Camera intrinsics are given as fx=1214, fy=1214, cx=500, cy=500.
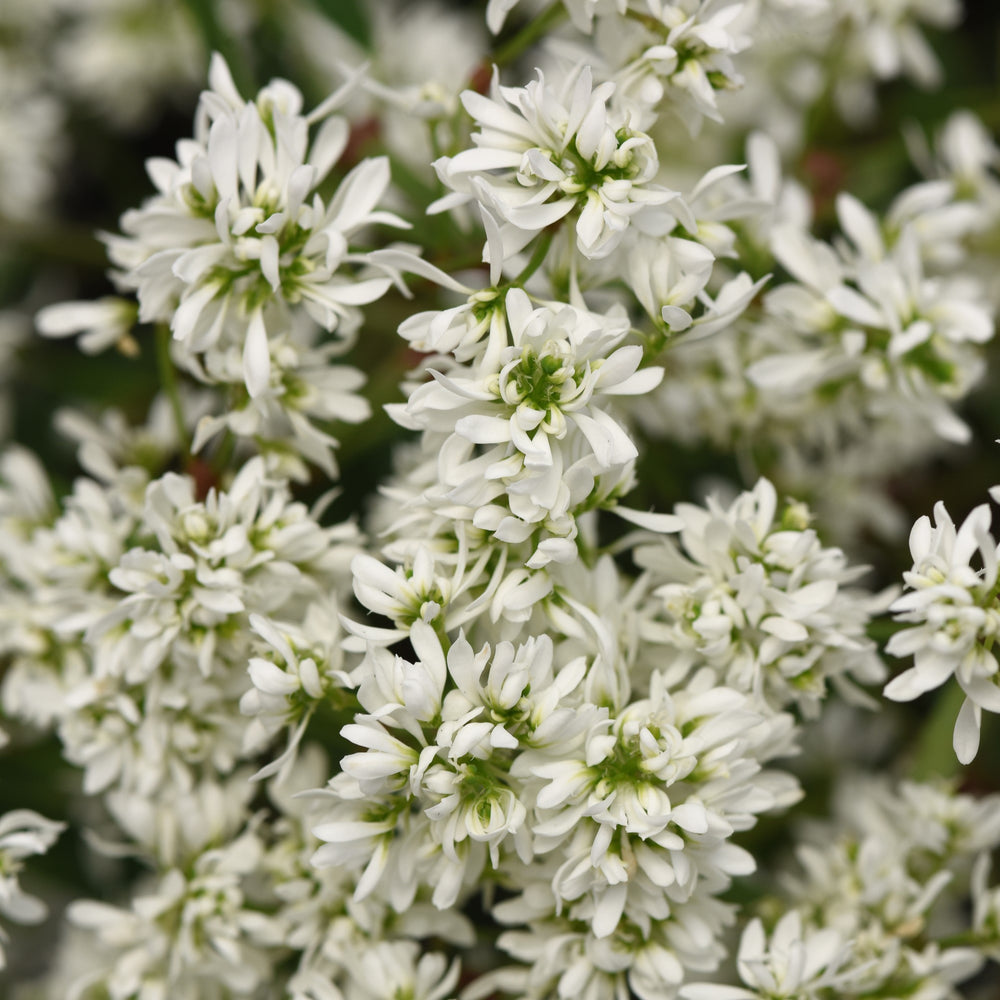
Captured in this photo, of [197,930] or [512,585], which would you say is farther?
[197,930]

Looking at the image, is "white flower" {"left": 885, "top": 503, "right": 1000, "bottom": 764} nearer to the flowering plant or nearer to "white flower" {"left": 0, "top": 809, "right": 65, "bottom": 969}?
the flowering plant

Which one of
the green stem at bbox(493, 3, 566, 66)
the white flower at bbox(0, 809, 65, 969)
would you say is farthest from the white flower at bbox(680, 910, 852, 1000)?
the green stem at bbox(493, 3, 566, 66)

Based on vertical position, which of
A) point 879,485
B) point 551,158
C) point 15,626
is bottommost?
point 879,485

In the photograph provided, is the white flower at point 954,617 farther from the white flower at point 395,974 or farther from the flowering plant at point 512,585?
the white flower at point 395,974

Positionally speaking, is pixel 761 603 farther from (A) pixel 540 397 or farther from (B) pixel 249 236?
(B) pixel 249 236

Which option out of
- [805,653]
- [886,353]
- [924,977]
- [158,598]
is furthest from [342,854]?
[886,353]

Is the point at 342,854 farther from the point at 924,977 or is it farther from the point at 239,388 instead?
the point at 924,977

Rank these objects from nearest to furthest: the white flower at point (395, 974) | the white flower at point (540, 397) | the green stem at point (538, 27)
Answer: the white flower at point (540, 397), the white flower at point (395, 974), the green stem at point (538, 27)

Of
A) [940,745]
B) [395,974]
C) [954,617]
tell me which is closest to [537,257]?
[954,617]

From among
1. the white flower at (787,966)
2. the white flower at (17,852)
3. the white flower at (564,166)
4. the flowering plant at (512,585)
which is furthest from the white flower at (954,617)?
the white flower at (17,852)
